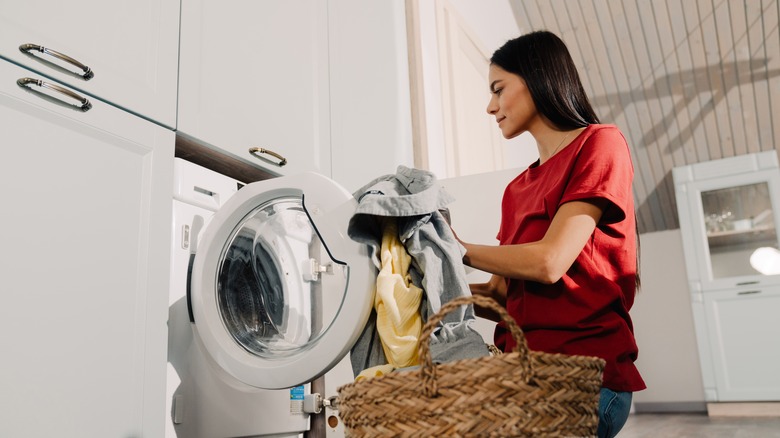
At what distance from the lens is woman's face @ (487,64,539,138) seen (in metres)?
1.21

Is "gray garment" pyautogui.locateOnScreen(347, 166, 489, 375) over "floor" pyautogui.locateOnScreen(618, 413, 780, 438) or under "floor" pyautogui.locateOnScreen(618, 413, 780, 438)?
over

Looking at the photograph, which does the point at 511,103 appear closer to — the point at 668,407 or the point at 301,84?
the point at 301,84

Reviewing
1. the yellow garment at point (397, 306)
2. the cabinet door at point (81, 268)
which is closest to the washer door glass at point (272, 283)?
the cabinet door at point (81, 268)

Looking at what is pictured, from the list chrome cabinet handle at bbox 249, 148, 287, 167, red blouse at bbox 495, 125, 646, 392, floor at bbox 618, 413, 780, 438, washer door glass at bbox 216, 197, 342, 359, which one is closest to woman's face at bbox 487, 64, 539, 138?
red blouse at bbox 495, 125, 646, 392

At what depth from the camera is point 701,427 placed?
13.0ft

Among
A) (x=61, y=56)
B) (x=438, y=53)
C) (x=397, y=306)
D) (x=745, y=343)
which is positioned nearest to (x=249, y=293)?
(x=397, y=306)

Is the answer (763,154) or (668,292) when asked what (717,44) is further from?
(668,292)

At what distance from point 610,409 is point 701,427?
3533mm

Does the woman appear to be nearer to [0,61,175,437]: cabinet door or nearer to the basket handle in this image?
the basket handle

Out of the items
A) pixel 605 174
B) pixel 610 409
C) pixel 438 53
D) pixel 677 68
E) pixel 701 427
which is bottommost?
pixel 701 427

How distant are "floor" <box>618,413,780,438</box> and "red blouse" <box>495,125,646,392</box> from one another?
282 cm

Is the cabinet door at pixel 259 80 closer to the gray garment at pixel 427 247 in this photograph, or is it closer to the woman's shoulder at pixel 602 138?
the gray garment at pixel 427 247

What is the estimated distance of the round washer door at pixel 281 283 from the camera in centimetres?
116

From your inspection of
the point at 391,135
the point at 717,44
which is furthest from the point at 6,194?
the point at 717,44
